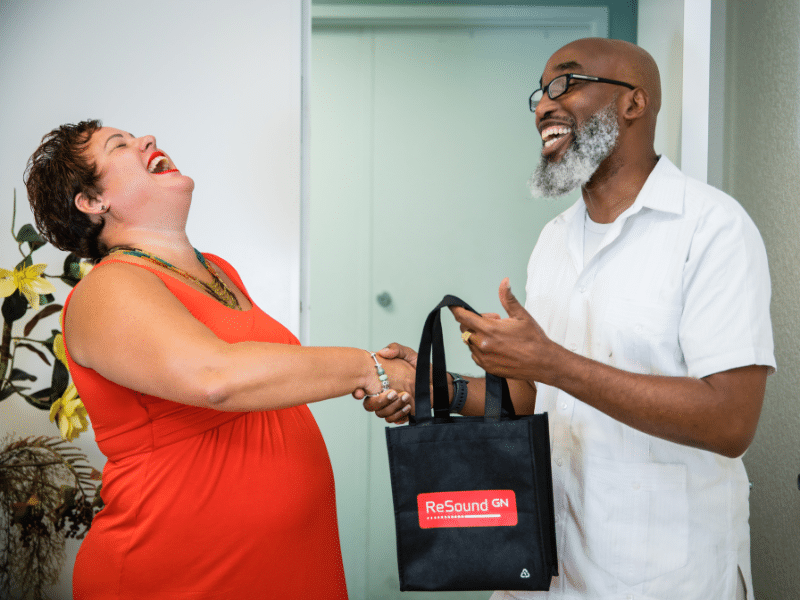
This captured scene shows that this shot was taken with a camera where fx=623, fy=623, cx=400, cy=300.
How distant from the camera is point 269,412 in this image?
1.33 meters

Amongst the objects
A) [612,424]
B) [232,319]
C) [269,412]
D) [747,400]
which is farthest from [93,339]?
[747,400]

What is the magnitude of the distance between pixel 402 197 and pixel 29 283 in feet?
4.06

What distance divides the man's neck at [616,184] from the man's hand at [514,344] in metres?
0.49

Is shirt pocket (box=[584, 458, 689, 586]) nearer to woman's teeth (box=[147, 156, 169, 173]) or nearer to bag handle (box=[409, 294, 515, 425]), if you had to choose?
bag handle (box=[409, 294, 515, 425])

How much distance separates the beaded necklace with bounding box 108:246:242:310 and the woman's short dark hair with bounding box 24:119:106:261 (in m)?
0.12

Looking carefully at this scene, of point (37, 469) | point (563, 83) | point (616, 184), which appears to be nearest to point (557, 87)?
point (563, 83)

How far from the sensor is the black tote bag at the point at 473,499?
1.08m

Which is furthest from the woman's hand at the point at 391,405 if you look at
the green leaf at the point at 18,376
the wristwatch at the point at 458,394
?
the green leaf at the point at 18,376

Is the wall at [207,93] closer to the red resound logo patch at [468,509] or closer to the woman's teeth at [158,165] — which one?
the woman's teeth at [158,165]

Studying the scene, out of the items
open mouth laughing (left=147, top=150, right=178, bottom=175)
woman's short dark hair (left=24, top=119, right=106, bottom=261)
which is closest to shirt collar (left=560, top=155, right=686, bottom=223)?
open mouth laughing (left=147, top=150, right=178, bottom=175)

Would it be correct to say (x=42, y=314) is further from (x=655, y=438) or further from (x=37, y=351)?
(x=655, y=438)

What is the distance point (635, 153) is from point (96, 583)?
1454 mm

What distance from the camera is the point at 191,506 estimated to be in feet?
3.87

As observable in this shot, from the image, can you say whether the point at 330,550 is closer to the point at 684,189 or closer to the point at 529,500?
the point at 529,500
